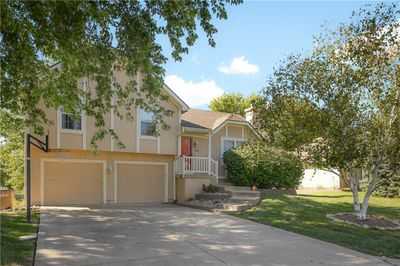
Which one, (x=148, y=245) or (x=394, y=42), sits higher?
(x=394, y=42)

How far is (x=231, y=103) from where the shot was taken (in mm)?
46188

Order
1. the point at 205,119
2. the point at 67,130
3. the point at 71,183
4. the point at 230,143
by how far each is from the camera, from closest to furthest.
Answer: the point at 67,130 < the point at 71,183 < the point at 230,143 < the point at 205,119

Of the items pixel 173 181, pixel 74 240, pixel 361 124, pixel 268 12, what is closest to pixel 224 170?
pixel 173 181

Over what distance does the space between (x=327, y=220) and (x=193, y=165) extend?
8290 millimetres

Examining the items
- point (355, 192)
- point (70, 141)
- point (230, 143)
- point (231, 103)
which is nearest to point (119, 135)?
point (70, 141)

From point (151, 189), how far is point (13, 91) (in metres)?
10.8

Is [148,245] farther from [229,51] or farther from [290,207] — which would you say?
[290,207]

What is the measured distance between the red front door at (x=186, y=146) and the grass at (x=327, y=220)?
5316 mm

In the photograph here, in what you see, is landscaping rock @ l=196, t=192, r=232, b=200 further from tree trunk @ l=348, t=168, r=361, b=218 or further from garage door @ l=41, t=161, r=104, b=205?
tree trunk @ l=348, t=168, r=361, b=218

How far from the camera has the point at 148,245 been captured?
841 centimetres

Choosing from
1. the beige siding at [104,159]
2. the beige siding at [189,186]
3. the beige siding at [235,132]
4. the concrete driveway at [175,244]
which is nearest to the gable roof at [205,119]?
the beige siding at [235,132]

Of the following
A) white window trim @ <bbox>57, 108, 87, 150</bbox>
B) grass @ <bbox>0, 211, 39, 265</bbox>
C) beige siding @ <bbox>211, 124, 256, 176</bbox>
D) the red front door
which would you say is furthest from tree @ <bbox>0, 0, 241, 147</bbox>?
beige siding @ <bbox>211, 124, 256, 176</bbox>

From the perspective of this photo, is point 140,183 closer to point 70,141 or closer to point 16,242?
point 70,141

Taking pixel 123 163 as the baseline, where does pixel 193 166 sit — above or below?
below
